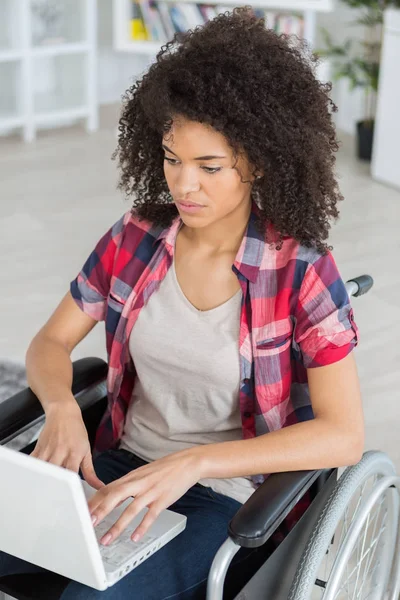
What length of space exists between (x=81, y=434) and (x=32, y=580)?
23 centimetres

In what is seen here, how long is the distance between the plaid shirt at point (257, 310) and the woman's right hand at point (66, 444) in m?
0.16

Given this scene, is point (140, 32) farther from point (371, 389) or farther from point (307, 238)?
point (307, 238)

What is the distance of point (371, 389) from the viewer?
286 cm

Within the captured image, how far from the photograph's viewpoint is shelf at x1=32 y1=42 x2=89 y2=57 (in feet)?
16.2

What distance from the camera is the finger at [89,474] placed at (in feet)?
4.81

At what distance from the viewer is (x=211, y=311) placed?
1556mm

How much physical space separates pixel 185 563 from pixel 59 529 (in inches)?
12.1

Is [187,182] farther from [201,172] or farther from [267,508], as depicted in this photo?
[267,508]

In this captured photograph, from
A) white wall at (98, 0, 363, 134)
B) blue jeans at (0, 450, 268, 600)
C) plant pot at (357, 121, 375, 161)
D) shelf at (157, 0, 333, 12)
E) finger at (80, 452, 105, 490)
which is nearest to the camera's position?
blue jeans at (0, 450, 268, 600)

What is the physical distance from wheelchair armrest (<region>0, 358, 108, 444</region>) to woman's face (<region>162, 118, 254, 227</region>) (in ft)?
1.13

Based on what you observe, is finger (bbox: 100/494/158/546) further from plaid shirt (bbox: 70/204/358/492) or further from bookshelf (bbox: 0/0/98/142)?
bookshelf (bbox: 0/0/98/142)

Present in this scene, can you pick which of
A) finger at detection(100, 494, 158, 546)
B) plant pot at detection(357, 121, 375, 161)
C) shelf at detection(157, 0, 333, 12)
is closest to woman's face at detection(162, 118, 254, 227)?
finger at detection(100, 494, 158, 546)

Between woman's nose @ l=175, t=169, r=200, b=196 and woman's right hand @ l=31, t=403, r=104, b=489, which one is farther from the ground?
woman's nose @ l=175, t=169, r=200, b=196

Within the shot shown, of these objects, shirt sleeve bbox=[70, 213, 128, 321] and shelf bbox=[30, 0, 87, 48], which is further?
shelf bbox=[30, 0, 87, 48]
